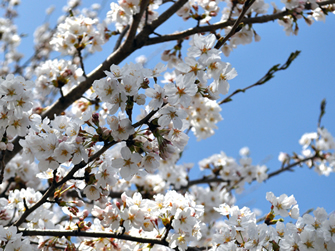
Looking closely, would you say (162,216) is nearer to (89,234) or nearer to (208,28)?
(89,234)

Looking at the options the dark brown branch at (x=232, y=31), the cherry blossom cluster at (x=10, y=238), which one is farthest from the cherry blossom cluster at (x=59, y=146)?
→ the dark brown branch at (x=232, y=31)

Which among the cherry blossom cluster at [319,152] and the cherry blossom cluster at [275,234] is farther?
the cherry blossom cluster at [319,152]

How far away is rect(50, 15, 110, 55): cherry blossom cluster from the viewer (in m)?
2.80

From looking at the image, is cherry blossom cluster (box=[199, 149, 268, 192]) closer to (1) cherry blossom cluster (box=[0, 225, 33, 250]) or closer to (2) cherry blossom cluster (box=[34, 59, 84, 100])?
(2) cherry blossom cluster (box=[34, 59, 84, 100])

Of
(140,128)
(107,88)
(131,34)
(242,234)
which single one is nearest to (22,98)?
(107,88)

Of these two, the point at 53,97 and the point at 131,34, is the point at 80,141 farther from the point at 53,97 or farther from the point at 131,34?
the point at 53,97

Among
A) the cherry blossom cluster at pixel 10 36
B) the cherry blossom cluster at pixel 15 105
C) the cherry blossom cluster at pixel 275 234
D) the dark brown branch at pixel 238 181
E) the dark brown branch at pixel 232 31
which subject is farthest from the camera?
the cherry blossom cluster at pixel 10 36

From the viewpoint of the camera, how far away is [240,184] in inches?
180

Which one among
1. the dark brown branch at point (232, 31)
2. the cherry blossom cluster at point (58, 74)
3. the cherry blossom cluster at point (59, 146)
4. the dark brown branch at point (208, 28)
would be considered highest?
the dark brown branch at point (208, 28)

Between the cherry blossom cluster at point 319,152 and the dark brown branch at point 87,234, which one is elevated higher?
the cherry blossom cluster at point 319,152

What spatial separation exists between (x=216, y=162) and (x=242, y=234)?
2.79 m

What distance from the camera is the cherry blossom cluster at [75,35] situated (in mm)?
2797

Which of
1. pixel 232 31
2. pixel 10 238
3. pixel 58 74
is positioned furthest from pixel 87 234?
pixel 58 74

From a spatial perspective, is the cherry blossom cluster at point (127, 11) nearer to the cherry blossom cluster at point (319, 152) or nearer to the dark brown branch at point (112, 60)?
the dark brown branch at point (112, 60)
